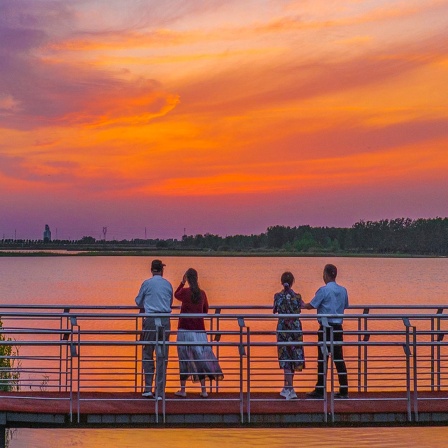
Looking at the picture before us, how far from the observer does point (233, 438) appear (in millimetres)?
20516

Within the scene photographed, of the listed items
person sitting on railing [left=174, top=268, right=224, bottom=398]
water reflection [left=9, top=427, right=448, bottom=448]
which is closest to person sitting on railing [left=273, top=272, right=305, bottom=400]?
person sitting on railing [left=174, top=268, right=224, bottom=398]

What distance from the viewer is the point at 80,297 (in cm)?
7188

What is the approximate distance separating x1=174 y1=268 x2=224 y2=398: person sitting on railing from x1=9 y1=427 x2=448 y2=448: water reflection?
8390 millimetres

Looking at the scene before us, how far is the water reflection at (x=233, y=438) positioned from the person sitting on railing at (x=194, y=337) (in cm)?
839

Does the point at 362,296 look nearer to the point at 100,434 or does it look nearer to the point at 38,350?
the point at 38,350

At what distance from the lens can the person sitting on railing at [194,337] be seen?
1149cm

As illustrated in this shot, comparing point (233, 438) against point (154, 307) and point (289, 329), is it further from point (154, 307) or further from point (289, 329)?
point (154, 307)

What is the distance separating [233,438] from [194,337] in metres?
9.56

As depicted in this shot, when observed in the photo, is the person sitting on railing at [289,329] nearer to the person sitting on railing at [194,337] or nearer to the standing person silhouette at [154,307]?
the person sitting on railing at [194,337]

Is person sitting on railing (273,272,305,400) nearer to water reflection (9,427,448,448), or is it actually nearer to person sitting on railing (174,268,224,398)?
person sitting on railing (174,268,224,398)

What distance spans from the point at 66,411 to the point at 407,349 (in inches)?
162

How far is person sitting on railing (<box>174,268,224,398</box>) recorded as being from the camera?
11.5 metres

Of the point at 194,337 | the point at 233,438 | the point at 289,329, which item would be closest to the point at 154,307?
the point at 194,337

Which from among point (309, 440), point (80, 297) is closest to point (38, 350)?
point (309, 440)
